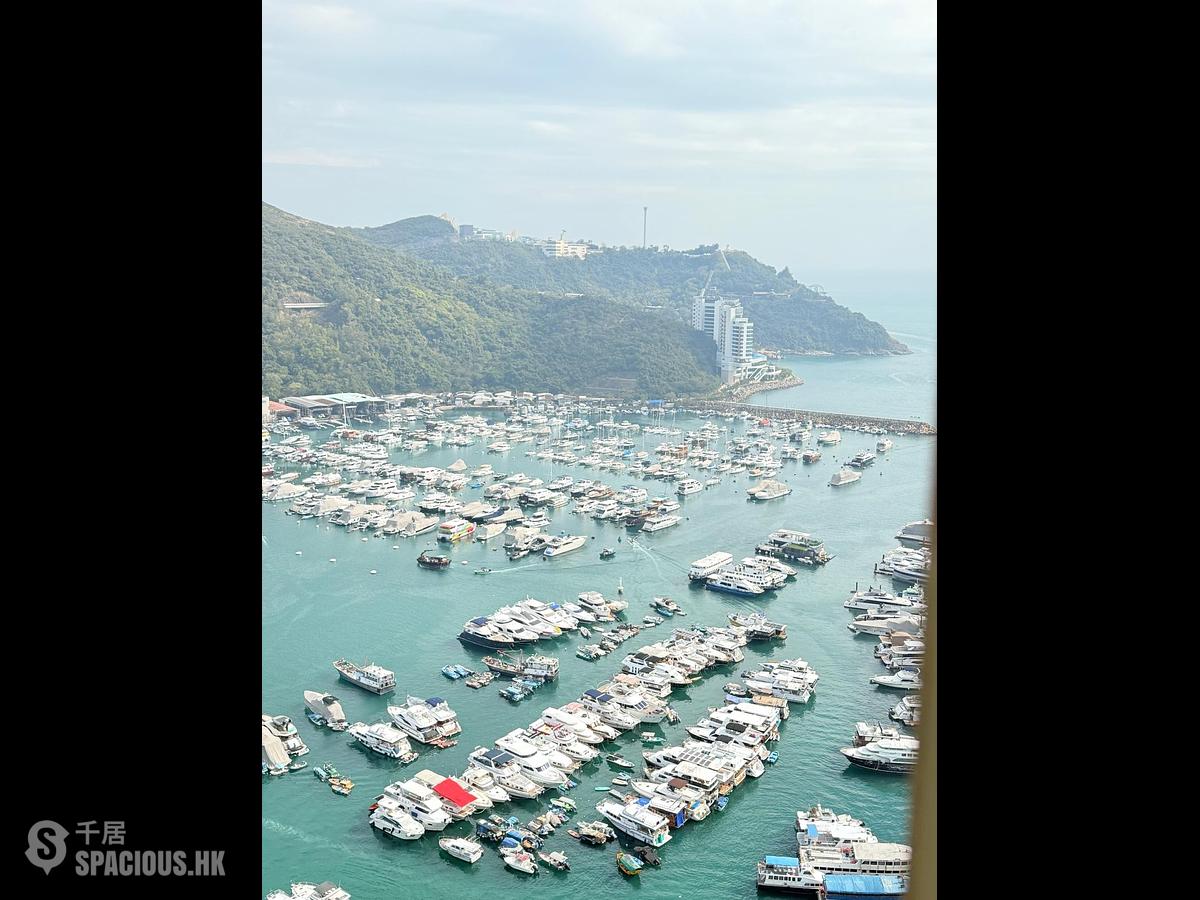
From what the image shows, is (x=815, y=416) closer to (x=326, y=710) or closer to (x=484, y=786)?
(x=326, y=710)

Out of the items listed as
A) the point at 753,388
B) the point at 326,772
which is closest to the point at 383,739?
the point at 326,772

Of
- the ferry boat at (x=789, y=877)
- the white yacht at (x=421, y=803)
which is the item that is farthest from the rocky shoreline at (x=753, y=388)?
the ferry boat at (x=789, y=877)

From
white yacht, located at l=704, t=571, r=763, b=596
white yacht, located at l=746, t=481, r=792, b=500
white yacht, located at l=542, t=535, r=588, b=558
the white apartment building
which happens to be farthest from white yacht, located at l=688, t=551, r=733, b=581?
the white apartment building

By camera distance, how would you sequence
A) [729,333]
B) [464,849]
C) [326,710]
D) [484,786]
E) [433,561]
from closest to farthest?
[464,849]
[484,786]
[326,710]
[433,561]
[729,333]

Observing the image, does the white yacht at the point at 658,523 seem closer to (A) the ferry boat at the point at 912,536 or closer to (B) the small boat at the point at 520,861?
(A) the ferry boat at the point at 912,536

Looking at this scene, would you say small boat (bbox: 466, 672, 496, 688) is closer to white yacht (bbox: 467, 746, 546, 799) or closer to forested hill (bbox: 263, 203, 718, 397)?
white yacht (bbox: 467, 746, 546, 799)

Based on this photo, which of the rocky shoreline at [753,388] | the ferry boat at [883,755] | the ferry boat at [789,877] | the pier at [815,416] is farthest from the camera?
the rocky shoreline at [753,388]
